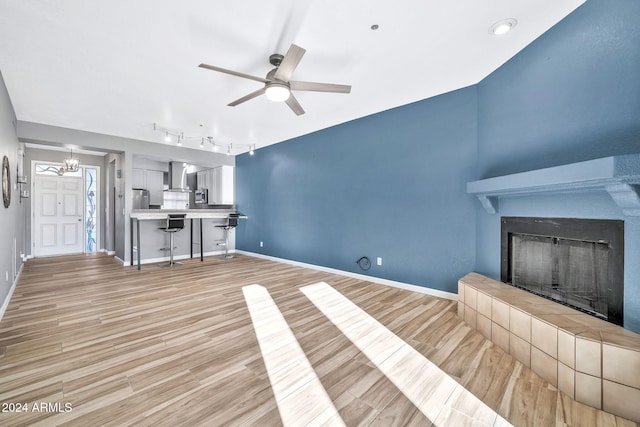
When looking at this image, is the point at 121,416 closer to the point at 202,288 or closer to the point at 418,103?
the point at 202,288

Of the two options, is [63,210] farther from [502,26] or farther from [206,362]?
[502,26]

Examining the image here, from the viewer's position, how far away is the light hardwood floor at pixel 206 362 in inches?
57.7

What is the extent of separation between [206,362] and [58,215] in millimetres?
7496

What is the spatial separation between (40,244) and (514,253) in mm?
9543

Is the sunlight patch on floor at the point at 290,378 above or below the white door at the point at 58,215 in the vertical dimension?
below

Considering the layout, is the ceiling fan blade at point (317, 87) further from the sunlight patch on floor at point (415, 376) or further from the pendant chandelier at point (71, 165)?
the pendant chandelier at point (71, 165)

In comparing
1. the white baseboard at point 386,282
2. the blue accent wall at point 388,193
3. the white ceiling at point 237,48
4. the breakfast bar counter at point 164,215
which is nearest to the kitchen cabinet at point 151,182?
the breakfast bar counter at point 164,215

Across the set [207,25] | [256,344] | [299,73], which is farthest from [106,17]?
[256,344]

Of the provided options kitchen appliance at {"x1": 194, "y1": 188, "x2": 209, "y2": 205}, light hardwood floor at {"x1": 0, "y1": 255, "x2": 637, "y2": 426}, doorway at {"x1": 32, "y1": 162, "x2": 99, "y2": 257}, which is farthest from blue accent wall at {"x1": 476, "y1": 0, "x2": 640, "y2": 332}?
doorway at {"x1": 32, "y1": 162, "x2": 99, "y2": 257}

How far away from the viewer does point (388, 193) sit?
400cm

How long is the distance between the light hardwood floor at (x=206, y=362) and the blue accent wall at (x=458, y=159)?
2.70 feet

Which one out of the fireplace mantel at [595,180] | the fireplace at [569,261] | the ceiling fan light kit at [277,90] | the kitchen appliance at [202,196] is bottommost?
the fireplace at [569,261]

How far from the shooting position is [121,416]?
1.43 m

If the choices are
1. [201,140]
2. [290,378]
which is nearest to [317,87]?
[290,378]
